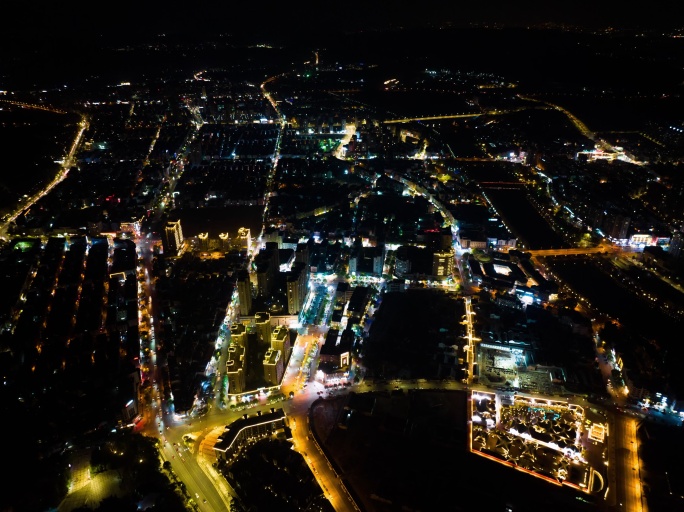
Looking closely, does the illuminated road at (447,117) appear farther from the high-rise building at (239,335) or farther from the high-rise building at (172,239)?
the high-rise building at (239,335)

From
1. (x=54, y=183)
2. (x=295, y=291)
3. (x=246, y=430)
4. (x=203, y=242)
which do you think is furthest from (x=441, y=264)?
(x=54, y=183)

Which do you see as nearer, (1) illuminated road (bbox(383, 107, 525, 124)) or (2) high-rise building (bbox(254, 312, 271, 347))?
(2) high-rise building (bbox(254, 312, 271, 347))

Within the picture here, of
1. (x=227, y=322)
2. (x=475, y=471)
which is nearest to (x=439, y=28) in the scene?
(x=227, y=322)

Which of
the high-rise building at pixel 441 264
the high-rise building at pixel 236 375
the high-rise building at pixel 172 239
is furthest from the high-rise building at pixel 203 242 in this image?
the high-rise building at pixel 441 264

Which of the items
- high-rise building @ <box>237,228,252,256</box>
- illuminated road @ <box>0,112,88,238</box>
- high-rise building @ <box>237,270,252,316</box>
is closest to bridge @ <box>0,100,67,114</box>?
illuminated road @ <box>0,112,88,238</box>

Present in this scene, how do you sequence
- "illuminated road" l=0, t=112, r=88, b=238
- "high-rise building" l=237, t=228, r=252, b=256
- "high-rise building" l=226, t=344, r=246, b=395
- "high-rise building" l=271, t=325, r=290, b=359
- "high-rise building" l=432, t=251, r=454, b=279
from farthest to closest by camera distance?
"illuminated road" l=0, t=112, r=88, b=238, "high-rise building" l=237, t=228, r=252, b=256, "high-rise building" l=432, t=251, r=454, b=279, "high-rise building" l=271, t=325, r=290, b=359, "high-rise building" l=226, t=344, r=246, b=395

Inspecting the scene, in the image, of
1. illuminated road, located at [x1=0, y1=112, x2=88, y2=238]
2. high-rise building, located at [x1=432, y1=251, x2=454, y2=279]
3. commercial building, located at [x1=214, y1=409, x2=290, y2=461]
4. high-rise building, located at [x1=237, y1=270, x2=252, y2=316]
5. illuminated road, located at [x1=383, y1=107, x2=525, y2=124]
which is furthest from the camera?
illuminated road, located at [x1=383, y1=107, x2=525, y2=124]

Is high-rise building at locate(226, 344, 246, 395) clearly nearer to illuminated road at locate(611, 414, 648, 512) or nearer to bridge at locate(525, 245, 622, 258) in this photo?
illuminated road at locate(611, 414, 648, 512)

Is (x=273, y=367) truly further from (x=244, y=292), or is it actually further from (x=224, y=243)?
(x=224, y=243)
